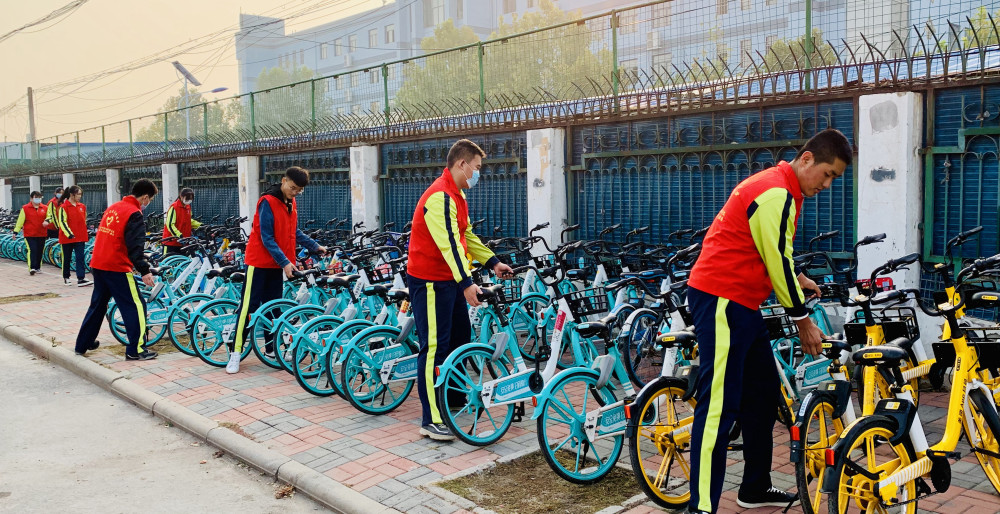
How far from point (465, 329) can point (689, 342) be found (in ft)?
5.59

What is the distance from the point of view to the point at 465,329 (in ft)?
18.2

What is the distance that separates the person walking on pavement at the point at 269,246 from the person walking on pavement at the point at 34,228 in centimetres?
1112

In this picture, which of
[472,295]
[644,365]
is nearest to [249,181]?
[644,365]

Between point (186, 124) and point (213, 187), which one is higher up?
point (186, 124)

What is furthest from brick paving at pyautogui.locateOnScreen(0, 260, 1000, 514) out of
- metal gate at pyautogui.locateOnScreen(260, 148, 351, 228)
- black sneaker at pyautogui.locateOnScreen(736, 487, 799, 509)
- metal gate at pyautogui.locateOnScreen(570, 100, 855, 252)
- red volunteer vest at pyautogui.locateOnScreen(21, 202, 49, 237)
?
red volunteer vest at pyautogui.locateOnScreen(21, 202, 49, 237)

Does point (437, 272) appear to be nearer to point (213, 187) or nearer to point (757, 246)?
point (757, 246)

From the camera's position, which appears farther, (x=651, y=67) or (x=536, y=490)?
(x=651, y=67)

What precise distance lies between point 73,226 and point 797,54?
11.8 meters

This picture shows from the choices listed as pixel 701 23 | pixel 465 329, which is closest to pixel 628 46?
pixel 701 23

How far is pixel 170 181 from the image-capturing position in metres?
19.8

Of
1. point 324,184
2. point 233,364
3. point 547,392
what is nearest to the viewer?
point 547,392

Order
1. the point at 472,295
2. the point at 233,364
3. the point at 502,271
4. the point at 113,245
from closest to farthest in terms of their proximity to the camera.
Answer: the point at 472,295 → the point at 502,271 → the point at 233,364 → the point at 113,245

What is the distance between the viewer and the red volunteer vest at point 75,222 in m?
13.9

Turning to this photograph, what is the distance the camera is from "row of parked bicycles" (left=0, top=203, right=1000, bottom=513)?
352 cm
